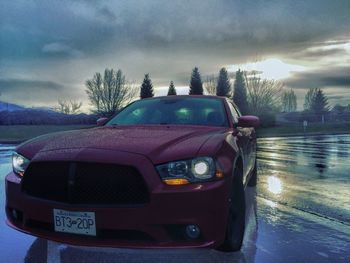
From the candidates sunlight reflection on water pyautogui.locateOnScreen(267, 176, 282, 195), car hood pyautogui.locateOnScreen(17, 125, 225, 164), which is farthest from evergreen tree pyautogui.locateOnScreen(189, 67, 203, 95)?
car hood pyautogui.locateOnScreen(17, 125, 225, 164)

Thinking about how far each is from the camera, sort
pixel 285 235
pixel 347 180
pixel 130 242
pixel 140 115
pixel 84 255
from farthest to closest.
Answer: pixel 347 180, pixel 140 115, pixel 285 235, pixel 84 255, pixel 130 242

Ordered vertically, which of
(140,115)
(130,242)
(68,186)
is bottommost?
(130,242)

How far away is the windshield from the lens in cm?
473

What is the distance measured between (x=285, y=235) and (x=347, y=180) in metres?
4.49

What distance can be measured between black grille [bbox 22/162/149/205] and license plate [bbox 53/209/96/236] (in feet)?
0.32

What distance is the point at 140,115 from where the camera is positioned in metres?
5.09

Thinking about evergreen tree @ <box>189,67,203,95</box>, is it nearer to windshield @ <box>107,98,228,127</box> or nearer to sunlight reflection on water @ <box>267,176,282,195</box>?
sunlight reflection on water @ <box>267,176,282,195</box>

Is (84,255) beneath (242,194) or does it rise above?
beneath

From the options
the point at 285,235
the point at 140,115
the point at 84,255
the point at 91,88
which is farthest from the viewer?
the point at 91,88

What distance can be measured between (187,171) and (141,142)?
1.72ft

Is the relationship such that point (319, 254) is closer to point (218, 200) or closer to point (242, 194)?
point (242, 194)

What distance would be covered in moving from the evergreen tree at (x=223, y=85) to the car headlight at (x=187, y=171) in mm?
61219

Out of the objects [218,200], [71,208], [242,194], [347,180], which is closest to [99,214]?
[71,208]

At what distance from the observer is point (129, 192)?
3066 millimetres
